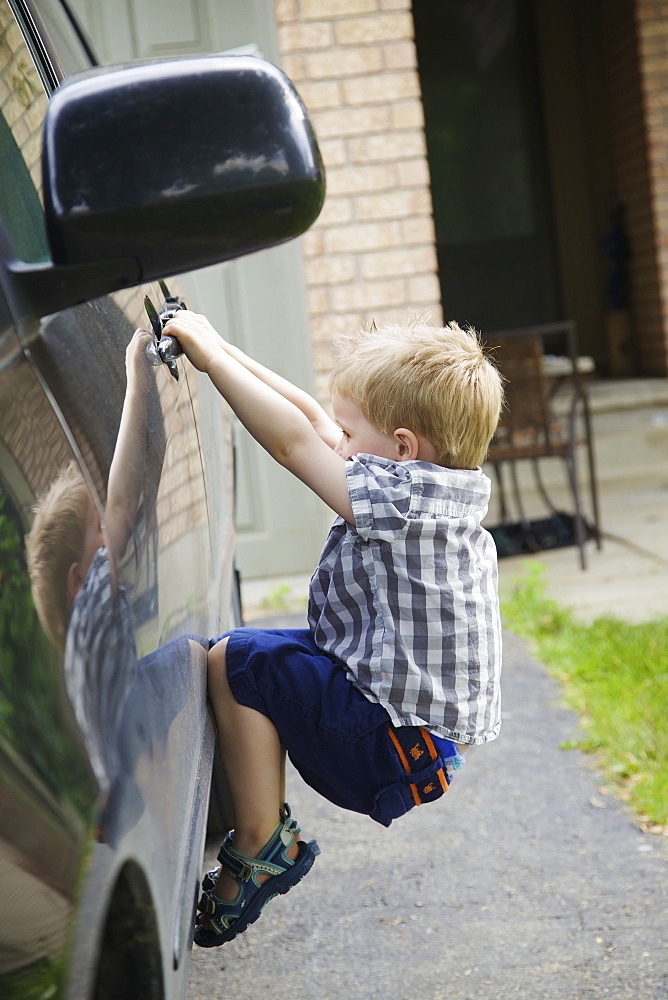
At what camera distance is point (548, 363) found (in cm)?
586

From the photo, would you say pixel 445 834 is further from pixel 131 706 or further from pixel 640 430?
pixel 640 430

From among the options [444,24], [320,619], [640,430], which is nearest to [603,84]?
[444,24]

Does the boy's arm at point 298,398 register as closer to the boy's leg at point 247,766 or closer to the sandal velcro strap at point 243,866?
the boy's leg at point 247,766

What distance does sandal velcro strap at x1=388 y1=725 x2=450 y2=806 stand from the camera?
1.48 meters

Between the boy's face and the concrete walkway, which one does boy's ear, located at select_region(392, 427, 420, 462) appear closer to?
the boy's face

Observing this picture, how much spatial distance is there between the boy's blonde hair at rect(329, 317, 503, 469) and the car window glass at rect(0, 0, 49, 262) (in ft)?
1.70

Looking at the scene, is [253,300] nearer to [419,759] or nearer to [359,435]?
[359,435]

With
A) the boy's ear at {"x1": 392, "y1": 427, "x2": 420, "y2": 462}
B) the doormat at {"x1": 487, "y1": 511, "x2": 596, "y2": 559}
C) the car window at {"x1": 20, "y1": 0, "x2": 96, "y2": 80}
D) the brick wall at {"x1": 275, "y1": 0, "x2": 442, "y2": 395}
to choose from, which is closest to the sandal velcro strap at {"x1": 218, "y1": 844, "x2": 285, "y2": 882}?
the boy's ear at {"x1": 392, "y1": 427, "x2": 420, "y2": 462}

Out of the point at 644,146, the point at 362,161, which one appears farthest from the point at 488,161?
the point at 362,161

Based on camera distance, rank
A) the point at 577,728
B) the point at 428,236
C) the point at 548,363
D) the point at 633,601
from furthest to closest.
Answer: the point at 548,363 → the point at 428,236 → the point at 633,601 → the point at 577,728

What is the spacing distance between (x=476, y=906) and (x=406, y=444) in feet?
4.22

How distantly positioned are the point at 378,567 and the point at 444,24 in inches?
339

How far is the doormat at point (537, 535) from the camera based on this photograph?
5.55 m

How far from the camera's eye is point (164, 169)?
944 millimetres
